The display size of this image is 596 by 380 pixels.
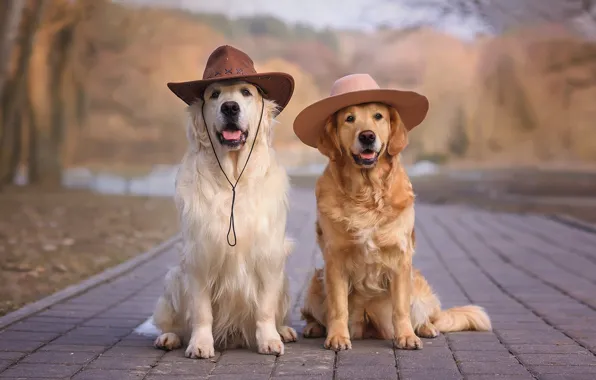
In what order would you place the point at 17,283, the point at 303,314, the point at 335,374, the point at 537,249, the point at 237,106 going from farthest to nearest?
the point at 537,249 → the point at 17,283 → the point at 303,314 → the point at 237,106 → the point at 335,374

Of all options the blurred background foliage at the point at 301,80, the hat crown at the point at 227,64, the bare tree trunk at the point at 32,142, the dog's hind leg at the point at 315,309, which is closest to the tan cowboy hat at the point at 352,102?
the hat crown at the point at 227,64

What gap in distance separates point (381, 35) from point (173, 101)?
667cm

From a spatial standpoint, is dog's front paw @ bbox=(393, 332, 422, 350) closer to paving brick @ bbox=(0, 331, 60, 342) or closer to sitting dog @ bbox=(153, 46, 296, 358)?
sitting dog @ bbox=(153, 46, 296, 358)

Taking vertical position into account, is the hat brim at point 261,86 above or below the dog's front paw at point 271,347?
above

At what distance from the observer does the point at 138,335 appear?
4543 millimetres

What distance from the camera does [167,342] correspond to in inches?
164

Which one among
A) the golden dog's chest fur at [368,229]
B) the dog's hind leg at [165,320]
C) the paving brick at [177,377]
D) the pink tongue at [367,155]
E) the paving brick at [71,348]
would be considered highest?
the pink tongue at [367,155]

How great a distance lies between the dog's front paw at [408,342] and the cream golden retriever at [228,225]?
60cm

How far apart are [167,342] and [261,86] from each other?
138 cm

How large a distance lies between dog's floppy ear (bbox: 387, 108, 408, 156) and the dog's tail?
1.02m

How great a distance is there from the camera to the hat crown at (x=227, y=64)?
4.00m

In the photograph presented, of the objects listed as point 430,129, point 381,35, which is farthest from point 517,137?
point 381,35

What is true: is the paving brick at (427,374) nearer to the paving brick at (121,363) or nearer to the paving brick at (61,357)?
the paving brick at (121,363)

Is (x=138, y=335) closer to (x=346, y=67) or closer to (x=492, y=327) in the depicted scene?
(x=492, y=327)
